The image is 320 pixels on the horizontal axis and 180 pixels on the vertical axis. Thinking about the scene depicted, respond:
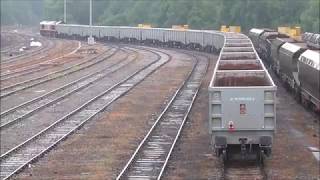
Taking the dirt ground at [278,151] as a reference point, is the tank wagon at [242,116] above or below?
above

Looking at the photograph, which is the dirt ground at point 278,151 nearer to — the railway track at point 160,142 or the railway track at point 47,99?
the railway track at point 160,142

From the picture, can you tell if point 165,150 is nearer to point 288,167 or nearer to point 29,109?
point 288,167

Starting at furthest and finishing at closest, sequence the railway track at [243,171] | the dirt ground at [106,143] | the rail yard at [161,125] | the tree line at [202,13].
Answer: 1. the tree line at [202,13]
2. the dirt ground at [106,143]
3. the rail yard at [161,125]
4. the railway track at [243,171]

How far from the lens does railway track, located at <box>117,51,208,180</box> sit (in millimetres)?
18047

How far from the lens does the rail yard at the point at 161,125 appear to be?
58.9ft

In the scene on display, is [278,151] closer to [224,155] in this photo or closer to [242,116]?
[224,155]

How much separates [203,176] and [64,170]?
3.93 m

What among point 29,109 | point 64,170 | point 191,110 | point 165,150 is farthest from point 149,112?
point 64,170

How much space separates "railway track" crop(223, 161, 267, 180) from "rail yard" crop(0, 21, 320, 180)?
1.1 inches

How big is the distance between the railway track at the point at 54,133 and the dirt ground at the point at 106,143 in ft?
1.12

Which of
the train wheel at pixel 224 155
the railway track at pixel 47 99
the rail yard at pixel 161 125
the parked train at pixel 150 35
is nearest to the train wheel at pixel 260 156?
the rail yard at pixel 161 125

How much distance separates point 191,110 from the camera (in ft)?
94.3

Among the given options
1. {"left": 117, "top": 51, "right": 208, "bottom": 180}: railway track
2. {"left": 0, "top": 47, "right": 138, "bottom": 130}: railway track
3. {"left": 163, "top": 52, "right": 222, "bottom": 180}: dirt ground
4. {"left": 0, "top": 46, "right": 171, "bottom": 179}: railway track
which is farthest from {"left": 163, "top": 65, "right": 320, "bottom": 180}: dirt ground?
Answer: {"left": 0, "top": 47, "right": 138, "bottom": 130}: railway track

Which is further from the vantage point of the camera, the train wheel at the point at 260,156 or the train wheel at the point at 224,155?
the train wheel at the point at 260,156
